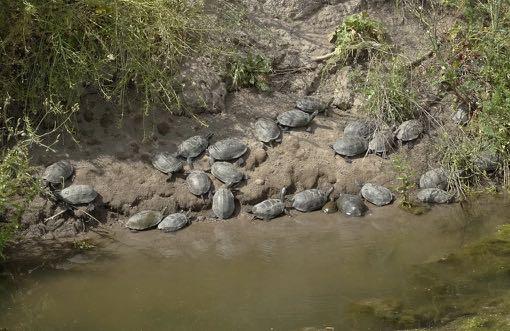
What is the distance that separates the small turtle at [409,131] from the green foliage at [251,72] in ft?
5.13

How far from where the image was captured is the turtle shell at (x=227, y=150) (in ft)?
25.7

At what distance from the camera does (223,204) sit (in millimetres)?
7438

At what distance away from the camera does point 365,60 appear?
29.7ft

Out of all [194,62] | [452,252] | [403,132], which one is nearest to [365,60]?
[403,132]

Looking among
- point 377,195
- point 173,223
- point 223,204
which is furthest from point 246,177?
point 377,195

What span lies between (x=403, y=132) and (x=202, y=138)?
2204 mm

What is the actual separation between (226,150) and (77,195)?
1.59 m

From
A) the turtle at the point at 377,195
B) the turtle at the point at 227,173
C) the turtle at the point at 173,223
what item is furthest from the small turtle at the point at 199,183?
the turtle at the point at 377,195

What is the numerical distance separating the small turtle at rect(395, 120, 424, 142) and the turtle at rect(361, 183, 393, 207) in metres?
0.75

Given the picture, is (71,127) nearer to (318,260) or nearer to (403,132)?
(318,260)

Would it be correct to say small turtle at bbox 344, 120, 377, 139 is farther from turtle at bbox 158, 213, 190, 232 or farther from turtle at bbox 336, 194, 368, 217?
turtle at bbox 158, 213, 190, 232

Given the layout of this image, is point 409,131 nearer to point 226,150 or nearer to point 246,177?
point 246,177

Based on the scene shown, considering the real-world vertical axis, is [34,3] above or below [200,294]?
above

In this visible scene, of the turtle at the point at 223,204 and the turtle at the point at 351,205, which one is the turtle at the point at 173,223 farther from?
the turtle at the point at 351,205
